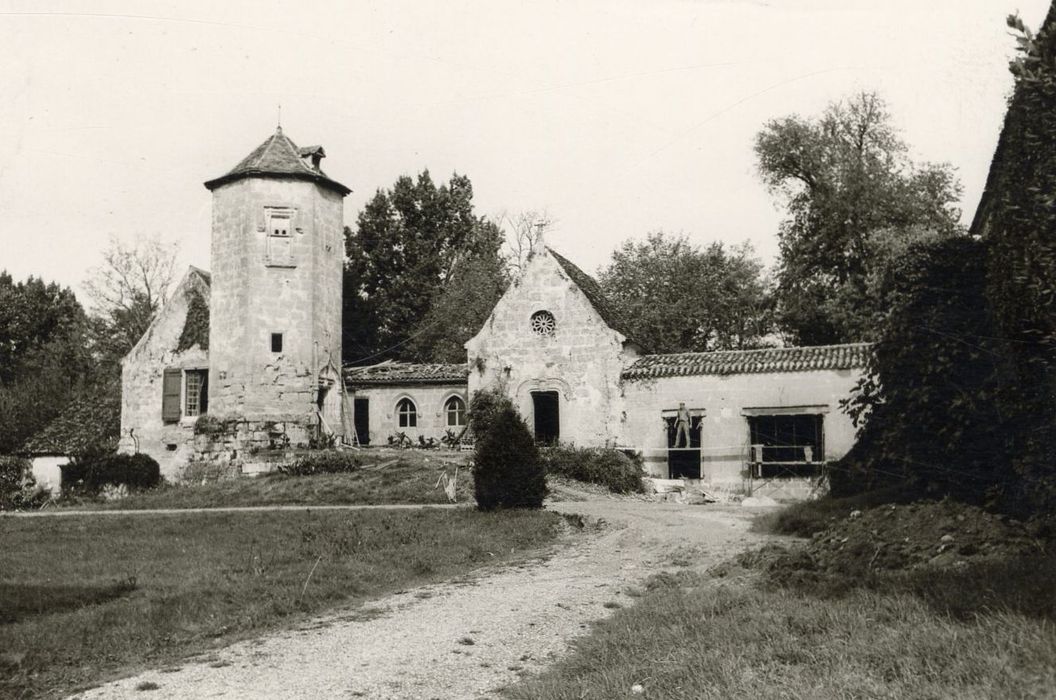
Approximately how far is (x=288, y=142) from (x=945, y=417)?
1059 inches

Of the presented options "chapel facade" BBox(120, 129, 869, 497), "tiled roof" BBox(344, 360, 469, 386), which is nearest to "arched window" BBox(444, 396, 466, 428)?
"chapel facade" BBox(120, 129, 869, 497)

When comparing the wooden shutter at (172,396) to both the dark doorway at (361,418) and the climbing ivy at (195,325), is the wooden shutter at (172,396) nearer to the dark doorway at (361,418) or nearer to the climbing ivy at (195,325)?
the climbing ivy at (195,325)

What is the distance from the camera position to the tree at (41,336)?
4825 centimetres

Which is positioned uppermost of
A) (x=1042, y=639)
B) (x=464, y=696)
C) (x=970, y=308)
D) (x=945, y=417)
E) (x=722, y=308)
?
(x=722, y=308)

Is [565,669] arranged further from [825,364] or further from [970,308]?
[825,364]

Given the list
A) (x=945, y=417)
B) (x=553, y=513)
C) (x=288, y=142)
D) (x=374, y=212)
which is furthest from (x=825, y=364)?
(x=374, y=212)

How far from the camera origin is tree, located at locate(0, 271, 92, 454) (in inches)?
1900

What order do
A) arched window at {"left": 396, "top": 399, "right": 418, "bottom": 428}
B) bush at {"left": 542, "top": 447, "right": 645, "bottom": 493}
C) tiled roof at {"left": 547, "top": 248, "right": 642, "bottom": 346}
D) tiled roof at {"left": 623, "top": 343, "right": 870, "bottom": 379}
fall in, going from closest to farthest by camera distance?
bush at {"left": 542, "top": 447, "right": 645, "bottom": 493}, tiled roof at {"left": 623, "top": 343, "right": 870, "bottom": 379}, tiled roof at {"left": 547, "top": 248, "right": 642, "bottom": 346}, arched window at {"left": 396, "top": 399, "right": 418, "bottom": 428}

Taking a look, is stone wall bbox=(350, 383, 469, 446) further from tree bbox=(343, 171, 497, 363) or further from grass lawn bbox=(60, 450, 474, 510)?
tree bbox=(343, 171, 497, 363)

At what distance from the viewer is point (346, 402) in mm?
33062

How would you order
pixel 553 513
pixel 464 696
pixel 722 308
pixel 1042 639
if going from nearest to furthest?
pixel 1042 639 → pixel 464 696 → pixel 553 513 → pixel 722 308

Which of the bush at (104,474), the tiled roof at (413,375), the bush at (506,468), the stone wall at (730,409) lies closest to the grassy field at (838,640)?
the bush at (506,468)

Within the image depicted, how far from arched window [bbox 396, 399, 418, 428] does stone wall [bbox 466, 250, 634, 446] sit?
11.9 feet

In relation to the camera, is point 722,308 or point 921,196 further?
point 722,308
